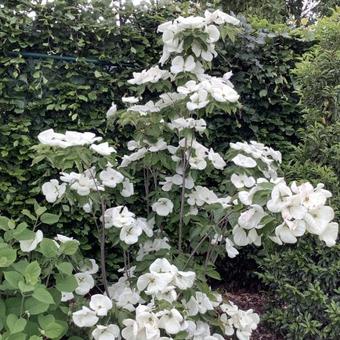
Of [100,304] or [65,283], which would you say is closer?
[65,283]

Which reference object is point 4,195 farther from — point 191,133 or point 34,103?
point 191,133

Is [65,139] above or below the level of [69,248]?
above

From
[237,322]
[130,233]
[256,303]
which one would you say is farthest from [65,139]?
[256,303]

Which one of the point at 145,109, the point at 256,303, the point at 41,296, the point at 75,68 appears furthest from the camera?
the point at 256,303

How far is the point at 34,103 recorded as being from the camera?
2973 mm

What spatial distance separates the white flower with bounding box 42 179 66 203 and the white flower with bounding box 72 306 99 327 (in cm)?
47

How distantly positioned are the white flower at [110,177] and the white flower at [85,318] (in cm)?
50

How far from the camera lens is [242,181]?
197 centimetres

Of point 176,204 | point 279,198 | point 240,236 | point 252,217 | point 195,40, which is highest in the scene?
point 195,40

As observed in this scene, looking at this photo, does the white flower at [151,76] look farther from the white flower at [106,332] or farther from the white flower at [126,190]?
the white flower at [106,332]

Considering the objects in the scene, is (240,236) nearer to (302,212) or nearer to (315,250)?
(302,212)

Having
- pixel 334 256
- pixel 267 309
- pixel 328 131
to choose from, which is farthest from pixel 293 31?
pixel 267 309

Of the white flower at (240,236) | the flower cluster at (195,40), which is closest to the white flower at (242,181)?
the white flower at (240,236)

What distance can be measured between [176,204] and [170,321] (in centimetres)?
77
